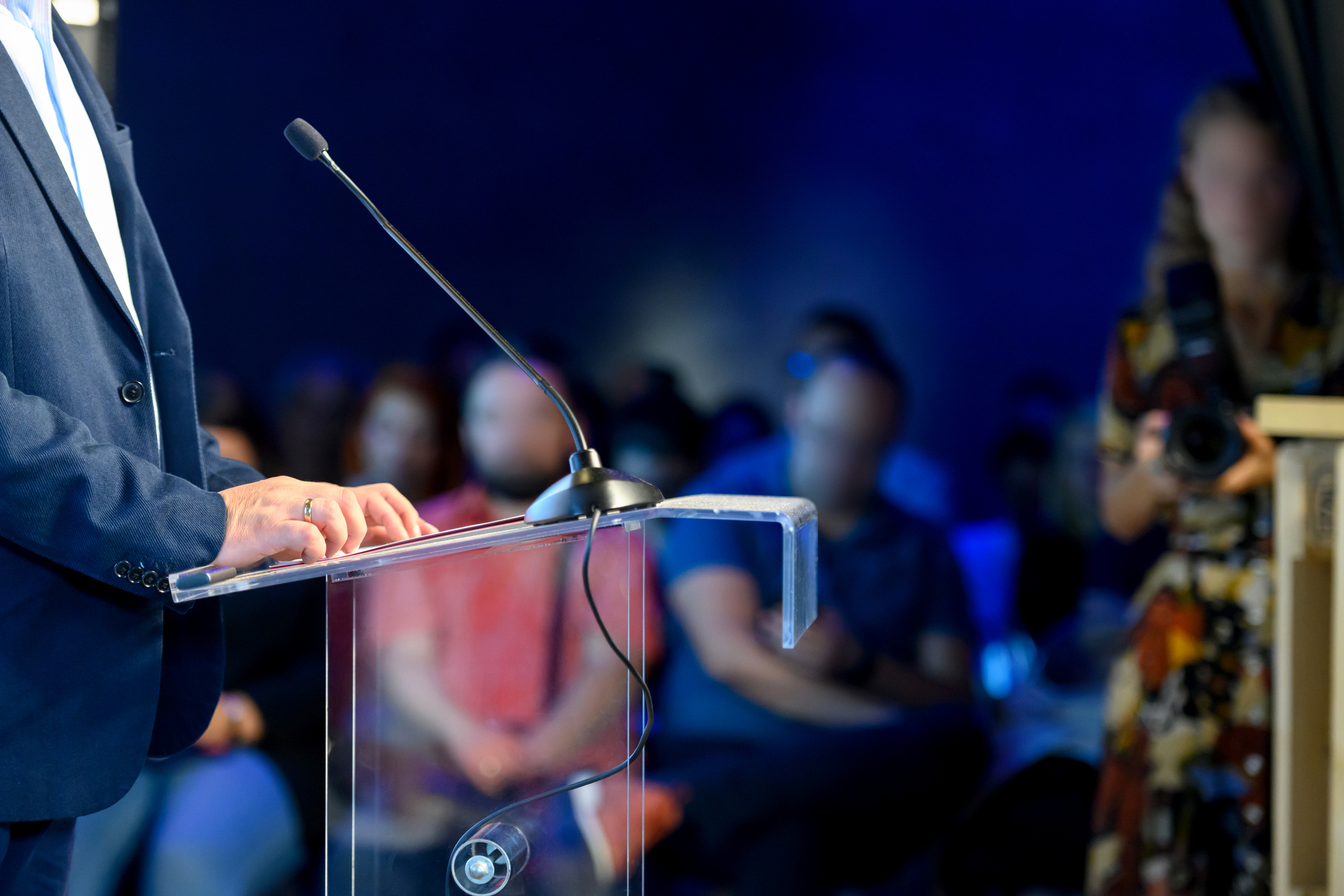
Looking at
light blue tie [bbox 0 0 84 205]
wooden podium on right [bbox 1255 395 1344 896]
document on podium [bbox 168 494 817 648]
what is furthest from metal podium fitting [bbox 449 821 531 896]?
wooden podium on right [bbox 1255 395 1344 896]

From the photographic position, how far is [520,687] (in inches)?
37.4

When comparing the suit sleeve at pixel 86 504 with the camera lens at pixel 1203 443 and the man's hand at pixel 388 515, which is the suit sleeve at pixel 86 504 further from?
the camera lens at pixel 1203 443

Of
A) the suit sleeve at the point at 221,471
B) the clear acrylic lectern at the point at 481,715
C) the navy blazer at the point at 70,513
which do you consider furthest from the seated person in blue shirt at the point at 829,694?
the navy blazer at the point at 70,513

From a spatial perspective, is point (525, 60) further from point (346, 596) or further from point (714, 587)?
point (346, 596)

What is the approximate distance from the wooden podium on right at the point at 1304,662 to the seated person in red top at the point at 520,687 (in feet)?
4.32

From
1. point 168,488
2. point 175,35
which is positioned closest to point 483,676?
point 168,488

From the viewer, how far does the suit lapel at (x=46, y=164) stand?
0.86 meters

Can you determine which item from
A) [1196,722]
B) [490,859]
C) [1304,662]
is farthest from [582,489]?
[1196,722]

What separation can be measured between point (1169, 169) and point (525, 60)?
159 centimetres

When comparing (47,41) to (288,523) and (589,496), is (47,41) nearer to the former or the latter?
(288,523)

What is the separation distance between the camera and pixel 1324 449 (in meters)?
1.73

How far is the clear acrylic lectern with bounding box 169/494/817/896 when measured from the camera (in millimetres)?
869

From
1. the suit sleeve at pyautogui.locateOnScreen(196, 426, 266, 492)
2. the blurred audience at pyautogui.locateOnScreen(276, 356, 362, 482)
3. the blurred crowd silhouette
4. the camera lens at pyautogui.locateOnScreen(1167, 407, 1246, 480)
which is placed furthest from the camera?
the blurred audience at pyautogui.locateOnScreen(276, 356, 362, 482)

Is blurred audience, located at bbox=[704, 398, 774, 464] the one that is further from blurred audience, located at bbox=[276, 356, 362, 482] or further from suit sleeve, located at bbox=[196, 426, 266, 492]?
suit sleeve, located at bbox=[196, 426, 266, 492]
